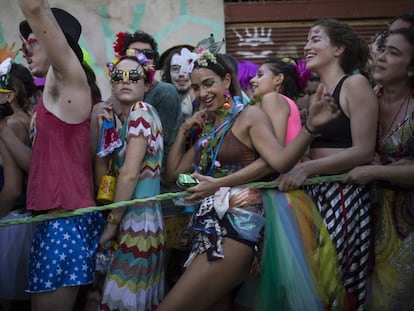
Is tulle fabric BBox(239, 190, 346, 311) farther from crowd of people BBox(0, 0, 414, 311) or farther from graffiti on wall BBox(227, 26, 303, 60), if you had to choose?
graffiti on wall BBox(227, 26, 303, 60)

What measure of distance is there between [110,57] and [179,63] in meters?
3.15

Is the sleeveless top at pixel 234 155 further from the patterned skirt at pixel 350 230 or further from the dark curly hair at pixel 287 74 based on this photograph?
the dark curly hair at pixel 287 74

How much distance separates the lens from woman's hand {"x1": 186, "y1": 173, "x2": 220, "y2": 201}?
3.58 meters

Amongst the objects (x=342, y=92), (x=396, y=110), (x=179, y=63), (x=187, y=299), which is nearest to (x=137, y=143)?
(x=187, y=299)

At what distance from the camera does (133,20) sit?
8398 millimetres

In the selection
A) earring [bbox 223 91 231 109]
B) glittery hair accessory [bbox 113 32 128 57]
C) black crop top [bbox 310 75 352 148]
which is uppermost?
glittery hair accessory [bbox 113 32 128 57]

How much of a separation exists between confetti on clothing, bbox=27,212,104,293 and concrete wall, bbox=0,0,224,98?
5025 millimetres

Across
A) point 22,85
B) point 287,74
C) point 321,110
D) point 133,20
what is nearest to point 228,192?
point 321,110

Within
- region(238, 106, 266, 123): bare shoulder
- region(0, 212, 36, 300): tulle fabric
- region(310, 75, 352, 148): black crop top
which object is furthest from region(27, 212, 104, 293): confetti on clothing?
region(310, 75, 352, 148): black crop top

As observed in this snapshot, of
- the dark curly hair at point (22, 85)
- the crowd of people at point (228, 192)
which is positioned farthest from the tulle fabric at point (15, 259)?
the dark curly hair at point (22, 85)

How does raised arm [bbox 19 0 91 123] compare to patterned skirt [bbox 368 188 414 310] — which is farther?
patterned skirt [bbox 368 188 414 310]

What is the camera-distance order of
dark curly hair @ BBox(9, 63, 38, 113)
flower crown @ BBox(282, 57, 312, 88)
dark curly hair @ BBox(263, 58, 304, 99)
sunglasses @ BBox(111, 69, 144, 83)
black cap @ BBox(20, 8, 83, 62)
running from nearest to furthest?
black cap @ BBox(20, 8, 83, 62) < sunglasses @ BBox(111, 69, 144, 83) < dark curly hair @ BBox(9, 63, 38, 113) < dark curly hair @ BBox(263, 58, 304, 99) < flower crown @ BBox(282, 57, 312, 88)

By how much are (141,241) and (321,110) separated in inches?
50.6

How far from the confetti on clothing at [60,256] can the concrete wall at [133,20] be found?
16.5 feet
